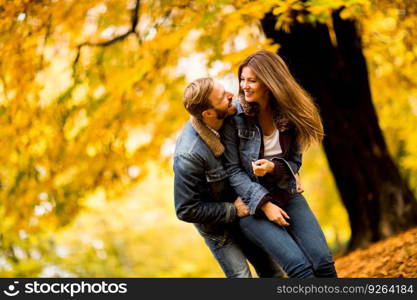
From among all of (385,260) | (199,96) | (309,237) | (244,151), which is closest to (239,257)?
(309,237)

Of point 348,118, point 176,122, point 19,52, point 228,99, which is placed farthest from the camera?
point 176,122

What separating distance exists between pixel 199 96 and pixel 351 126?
3.59 metres

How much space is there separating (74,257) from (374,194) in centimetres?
885

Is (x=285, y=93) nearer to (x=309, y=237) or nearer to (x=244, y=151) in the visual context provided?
(x=244, y=151)

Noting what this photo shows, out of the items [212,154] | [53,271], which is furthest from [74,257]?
[212,154]

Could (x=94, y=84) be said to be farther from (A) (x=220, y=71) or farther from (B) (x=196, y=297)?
(B) (x=196, y=297)

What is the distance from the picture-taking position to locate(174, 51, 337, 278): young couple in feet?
10.8

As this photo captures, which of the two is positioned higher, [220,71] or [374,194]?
→ [220,71]

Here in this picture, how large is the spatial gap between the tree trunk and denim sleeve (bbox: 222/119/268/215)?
2607mm

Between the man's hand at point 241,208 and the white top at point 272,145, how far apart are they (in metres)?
0.35

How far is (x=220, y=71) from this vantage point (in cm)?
531

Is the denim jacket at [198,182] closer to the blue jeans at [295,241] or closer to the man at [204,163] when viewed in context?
the man at [204,163]

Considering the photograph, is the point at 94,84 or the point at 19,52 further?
the point at 94,84

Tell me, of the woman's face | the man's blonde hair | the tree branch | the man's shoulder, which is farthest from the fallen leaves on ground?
the tree branch
